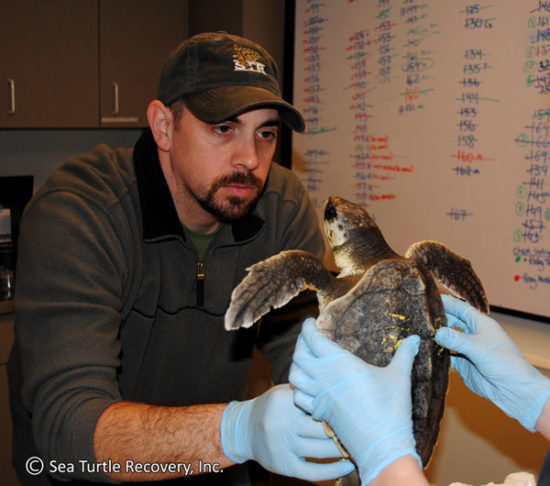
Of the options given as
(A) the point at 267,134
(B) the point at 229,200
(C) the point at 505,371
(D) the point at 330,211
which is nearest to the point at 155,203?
(B) the point at 229,200

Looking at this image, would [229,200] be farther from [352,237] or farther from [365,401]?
[365,401]

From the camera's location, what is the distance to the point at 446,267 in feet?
3.67

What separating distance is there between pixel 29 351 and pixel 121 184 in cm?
44

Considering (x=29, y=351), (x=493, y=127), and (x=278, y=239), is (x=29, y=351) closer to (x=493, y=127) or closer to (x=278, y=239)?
(x=278, y=239)

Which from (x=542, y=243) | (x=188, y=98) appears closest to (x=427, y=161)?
(x=542, y=243)

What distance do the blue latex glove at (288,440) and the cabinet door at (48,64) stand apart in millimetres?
1937

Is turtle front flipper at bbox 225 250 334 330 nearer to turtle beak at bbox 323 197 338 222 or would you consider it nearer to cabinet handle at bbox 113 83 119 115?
turtle beak at bbox 323 197 338 222

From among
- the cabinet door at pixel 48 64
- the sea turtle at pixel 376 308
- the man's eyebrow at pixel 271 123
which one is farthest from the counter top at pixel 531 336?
the cabinet door at pixel 48 64

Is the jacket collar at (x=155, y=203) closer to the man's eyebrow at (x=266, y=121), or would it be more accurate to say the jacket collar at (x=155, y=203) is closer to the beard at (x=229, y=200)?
the beard at (x=229, y=200)

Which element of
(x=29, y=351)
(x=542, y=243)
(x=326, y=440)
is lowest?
(x=326, y=440)

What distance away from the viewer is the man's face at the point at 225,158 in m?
1.30

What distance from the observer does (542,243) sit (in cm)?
193

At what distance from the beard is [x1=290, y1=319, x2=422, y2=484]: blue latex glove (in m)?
0.46

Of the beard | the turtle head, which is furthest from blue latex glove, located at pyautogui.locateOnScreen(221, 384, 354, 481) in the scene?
the beard
